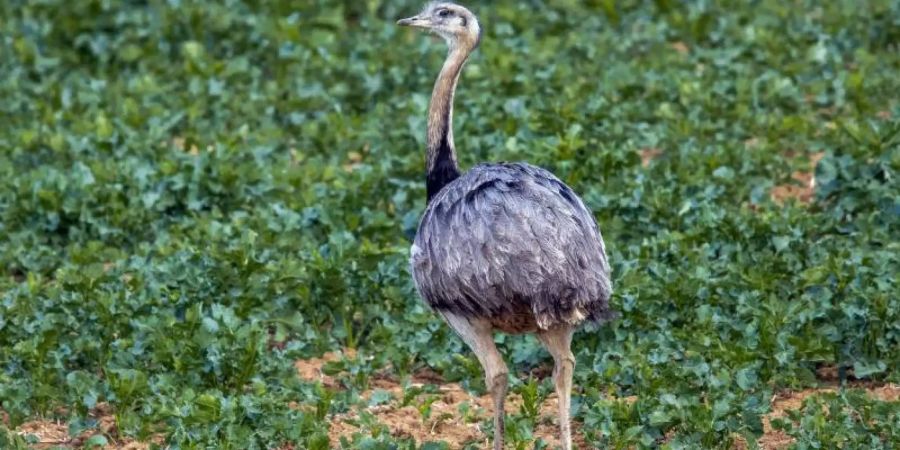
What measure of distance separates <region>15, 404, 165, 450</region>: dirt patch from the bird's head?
2.25 meters

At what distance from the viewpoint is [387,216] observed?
31.4 ft

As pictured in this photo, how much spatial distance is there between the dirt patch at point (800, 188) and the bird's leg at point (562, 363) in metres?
3.10

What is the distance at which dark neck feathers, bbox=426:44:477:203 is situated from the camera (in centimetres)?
756

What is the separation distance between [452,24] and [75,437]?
2.53m

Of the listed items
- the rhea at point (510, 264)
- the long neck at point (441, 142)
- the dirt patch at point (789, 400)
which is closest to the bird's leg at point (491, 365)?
the rhea at point (510, 264)

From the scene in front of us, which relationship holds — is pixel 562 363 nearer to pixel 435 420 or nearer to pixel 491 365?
pixel 491 365

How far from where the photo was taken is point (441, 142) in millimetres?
7582

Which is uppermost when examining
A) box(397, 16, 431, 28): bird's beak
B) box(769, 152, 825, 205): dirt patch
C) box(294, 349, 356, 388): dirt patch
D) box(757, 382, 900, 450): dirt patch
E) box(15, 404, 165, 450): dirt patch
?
box(397, 16, 431, 28): bird's beak

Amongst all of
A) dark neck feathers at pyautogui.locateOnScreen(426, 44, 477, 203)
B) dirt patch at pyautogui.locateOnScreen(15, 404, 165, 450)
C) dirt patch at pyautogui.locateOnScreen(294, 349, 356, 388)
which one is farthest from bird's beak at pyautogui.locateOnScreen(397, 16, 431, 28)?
dirt patch at pyautogui.locateOnScreen(15, 404, 165, 450)

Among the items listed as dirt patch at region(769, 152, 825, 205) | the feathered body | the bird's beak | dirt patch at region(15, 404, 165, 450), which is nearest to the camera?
the feathered body

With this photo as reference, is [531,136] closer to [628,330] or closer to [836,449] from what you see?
[628,330]

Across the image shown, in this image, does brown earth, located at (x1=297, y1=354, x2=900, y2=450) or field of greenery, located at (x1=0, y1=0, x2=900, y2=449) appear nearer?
brown earth, located at (x1=297, y1=354, x2=900, y2=450)

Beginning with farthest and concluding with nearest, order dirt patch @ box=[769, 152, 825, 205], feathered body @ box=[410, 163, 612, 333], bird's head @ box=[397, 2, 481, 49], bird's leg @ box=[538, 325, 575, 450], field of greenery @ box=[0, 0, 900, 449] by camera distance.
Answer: dirt patch @ box=[769, 152, 825, 205] < bird's head @ box=[397, 2, 481, 49] < field of greenery @ box=[0, 0, 900, 449] < bird's leg @ box=[538, 325, 575, 450] < feathered body @ box=[410, 163, 612, 333]

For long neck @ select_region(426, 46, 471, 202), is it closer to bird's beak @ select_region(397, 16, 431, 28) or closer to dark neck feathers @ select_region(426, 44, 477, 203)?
dark neck feathers @ select_region(426, 44, 477, 203)
